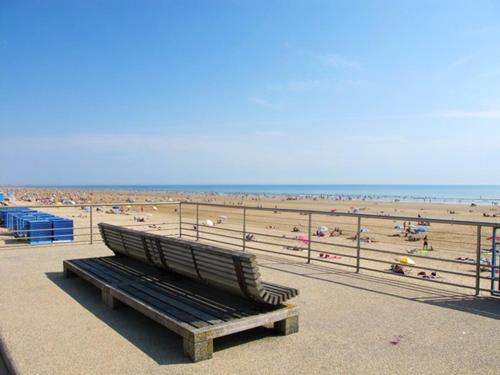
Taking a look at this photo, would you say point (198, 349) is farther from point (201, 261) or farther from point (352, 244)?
point (352, 244)

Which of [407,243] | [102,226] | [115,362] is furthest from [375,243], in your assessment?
[115,362]

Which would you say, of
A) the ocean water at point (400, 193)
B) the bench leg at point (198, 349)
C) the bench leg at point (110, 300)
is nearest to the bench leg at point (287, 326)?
the bench leg at point (198, 349)

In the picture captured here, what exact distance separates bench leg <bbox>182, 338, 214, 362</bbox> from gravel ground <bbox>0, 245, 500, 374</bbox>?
2.8 inches

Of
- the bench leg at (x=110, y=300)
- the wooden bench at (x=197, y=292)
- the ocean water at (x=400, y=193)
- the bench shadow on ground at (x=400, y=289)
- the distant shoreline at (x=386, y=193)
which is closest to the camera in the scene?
the wooden bench at (x=197, y=292)

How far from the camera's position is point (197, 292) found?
496 centimetres

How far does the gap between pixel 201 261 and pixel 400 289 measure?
137 inches

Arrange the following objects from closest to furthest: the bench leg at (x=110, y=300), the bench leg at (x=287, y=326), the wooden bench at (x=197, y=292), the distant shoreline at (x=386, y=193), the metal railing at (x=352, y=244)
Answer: the wooden bench at (x=197, y=292) < the bench leg at (x=287, y=326) < the bench leg at (x=110, y=300) < the metal railing at (x=352, y=244) < the distant shoreline at (x=386, y=193)

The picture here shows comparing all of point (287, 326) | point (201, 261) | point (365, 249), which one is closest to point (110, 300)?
point (201, 261)

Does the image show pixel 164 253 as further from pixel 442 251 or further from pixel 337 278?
pixel 442 251

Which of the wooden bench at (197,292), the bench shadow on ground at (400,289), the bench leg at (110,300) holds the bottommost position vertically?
the bench shadow on ground at (400,289)

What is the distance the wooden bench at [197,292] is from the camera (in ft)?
12.8

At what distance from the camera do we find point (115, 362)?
12.3ft

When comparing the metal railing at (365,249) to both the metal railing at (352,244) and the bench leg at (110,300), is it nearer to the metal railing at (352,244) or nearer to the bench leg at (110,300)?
the metal railing at (352,244)

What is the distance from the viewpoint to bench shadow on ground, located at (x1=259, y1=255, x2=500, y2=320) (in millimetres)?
5652
